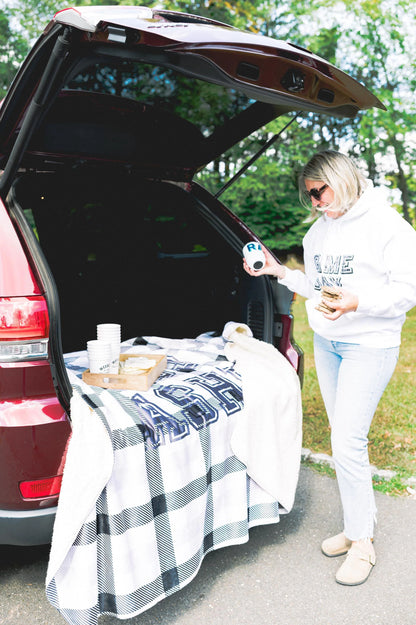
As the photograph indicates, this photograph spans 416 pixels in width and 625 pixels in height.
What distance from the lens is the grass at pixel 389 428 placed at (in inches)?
146

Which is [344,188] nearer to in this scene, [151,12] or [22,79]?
[151,12]

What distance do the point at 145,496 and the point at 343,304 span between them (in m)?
1.11

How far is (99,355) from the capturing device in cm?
256

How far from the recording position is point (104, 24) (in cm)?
170

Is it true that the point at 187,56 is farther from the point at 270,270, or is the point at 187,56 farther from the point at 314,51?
the point at 314,51

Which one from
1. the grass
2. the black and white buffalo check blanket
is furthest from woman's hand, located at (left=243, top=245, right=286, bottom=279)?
the grass

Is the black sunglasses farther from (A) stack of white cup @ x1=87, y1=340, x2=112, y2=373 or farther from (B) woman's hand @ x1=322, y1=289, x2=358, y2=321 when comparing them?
(A) stack of white cup @ x1=87, y1=340, x2=112, y2=373

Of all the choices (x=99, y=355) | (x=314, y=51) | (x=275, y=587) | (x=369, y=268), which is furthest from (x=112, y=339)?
(x=314, y=51)

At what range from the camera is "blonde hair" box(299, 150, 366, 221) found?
8.13ft

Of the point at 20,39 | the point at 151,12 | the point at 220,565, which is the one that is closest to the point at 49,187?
the point at 151,12

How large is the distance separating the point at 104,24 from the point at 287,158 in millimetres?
11400

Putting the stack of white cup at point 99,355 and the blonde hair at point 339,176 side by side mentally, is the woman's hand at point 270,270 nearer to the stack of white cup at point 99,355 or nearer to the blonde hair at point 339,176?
the blonde hair at point 339,176

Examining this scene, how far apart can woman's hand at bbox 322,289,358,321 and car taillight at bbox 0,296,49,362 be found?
116 cm

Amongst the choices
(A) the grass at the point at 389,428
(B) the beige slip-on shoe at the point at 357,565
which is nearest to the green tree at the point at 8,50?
(A) the grass at the point at 389,428
